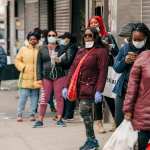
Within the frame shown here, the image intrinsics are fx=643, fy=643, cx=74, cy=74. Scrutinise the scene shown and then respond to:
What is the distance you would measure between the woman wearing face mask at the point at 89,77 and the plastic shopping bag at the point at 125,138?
5.13 feet

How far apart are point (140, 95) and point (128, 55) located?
110 centimetres

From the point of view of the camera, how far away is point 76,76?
28.1 ft

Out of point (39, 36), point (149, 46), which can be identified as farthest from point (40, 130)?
point (149, 46)

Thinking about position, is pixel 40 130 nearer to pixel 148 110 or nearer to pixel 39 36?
pixel 39 36

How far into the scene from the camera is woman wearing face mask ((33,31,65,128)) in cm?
1112

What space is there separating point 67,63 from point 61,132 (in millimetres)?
1276

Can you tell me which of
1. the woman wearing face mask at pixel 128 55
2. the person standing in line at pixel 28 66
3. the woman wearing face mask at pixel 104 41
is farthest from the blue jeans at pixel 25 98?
the woman wearing face mask at pixel 128 55

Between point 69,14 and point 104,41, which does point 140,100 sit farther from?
point 69,14

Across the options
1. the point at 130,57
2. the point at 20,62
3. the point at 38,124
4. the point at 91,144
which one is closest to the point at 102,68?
the point at 91,144

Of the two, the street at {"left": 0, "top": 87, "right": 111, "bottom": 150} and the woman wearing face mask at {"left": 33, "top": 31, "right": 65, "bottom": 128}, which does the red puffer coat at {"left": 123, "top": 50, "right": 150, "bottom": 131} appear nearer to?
the street at {"left": 0, "top": 87, "right": 111, "bottom": 150}

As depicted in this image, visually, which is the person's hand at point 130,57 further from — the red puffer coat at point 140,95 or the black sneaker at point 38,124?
the black sneaker at point 38,124

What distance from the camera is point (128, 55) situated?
739 cm

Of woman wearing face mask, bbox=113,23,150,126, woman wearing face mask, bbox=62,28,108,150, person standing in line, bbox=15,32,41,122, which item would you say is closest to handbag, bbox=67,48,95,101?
woman wearing face mask, bbox=62,28,108,150

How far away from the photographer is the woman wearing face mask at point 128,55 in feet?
22.9
